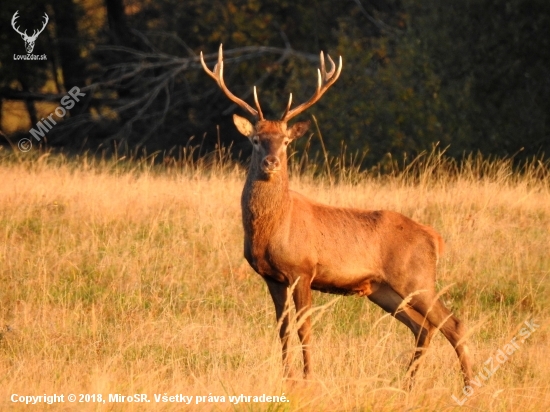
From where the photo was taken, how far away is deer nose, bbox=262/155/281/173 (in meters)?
6.79

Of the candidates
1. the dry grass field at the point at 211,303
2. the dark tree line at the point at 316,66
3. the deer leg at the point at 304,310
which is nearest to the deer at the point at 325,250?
the deer leg at the point at 304,310

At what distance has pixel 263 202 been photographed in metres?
6.92

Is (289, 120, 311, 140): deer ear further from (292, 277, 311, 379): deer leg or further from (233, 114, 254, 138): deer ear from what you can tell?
(292, 277, 311, 379): deer leg

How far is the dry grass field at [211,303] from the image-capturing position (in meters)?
5.99

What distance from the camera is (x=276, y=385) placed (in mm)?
5715

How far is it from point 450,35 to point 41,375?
48.9 ft

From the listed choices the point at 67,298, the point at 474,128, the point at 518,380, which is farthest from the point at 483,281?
the point at 474,128

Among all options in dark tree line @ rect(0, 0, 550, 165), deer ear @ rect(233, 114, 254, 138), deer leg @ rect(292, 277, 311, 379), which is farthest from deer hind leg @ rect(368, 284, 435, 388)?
dark tree line @ rect(0, 0, 550, 165)

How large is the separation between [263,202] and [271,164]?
0.29 meters

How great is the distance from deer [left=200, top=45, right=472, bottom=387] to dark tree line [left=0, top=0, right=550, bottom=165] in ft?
32.2

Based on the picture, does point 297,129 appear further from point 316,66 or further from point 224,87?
point 316,66

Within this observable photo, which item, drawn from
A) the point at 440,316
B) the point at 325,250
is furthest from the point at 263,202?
the point at 440,316

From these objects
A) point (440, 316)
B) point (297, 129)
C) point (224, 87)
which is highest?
point (224, 87)

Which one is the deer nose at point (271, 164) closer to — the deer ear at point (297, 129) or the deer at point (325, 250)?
the deer at point (325, 250)
